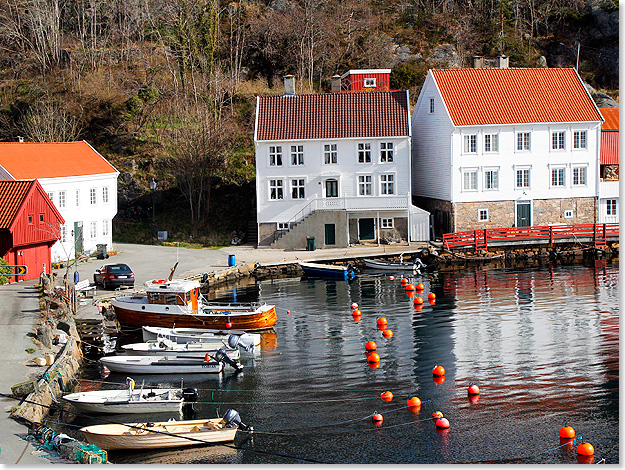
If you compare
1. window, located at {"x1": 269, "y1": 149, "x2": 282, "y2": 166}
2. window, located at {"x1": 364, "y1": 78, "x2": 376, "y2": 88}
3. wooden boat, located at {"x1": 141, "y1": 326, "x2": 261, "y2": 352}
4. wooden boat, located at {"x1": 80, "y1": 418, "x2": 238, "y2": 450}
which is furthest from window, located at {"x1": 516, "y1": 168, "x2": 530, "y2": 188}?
wooden boat, located at {"x1": 80, "y1": 418, "x2": 238, "y2": 450}

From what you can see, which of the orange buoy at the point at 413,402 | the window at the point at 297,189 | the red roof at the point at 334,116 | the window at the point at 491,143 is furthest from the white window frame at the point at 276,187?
the orange buoy at the point at 413,402

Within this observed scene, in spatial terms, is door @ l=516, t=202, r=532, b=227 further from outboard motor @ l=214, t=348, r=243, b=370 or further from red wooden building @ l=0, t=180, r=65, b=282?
outboard motor @ l=214, t=348, r=243, b=370

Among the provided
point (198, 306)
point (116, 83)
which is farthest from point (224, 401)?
point (116, 83)

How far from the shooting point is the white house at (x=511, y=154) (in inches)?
2389

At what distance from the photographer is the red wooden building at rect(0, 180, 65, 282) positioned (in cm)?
4406

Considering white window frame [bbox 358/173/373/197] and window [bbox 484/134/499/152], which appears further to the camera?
white window frame [bbox 358/173/373/197]

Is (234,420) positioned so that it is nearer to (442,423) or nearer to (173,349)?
(442,423)

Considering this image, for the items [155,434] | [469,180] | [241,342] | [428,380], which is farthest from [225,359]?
[469,180]

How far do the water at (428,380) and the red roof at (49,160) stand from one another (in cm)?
1620

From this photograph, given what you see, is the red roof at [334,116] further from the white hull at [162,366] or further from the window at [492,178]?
the white hull at [162,366]

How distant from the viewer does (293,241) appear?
60156 millimetres

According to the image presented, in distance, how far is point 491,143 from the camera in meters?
61.0

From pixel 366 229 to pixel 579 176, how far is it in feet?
58.1

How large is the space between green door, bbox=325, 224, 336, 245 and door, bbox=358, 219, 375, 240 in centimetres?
219
